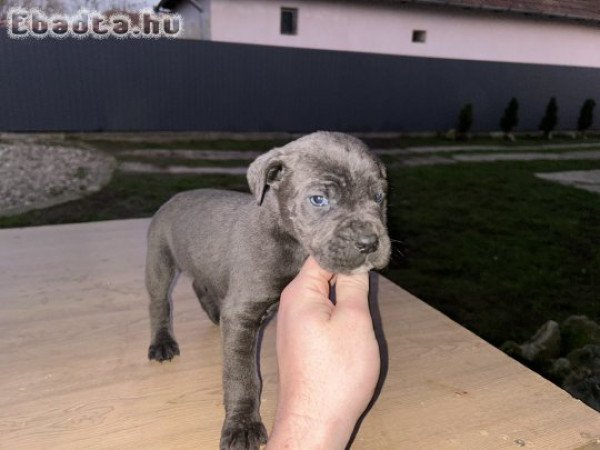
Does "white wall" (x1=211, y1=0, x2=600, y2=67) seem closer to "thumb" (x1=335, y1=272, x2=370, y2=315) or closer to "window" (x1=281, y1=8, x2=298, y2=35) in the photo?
"window" (x1=281, y1=8, x2=298, y2=35)

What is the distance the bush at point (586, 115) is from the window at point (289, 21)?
43.9 feet

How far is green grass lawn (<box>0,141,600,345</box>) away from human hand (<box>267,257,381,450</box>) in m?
2.58

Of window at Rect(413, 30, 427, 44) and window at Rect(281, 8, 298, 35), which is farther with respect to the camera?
window at Rect(413, 30, 427, 44)

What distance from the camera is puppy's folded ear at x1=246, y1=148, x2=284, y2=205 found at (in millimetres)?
2248

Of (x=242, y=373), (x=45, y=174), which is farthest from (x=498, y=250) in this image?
(x=45, y=174)

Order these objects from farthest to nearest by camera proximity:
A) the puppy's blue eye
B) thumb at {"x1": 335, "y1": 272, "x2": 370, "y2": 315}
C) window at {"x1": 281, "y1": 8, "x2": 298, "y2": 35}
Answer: window at {"x1": 281, "y1": 8, "x2": 298, "y2": 35}, the puppy's blue eye, thumb at {"x1": 335, "y1": 272, "x2": 370, "y2": 315}

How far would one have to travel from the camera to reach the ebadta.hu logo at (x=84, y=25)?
15.2 meters

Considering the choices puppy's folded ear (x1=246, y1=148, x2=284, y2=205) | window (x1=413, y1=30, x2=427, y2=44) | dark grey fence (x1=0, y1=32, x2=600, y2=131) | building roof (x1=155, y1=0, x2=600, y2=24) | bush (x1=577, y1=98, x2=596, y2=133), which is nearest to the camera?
puppy's folded ear (x1=246, y1=148, x2=284, y2=205)

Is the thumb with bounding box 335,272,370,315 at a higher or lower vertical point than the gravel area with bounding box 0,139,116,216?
higher

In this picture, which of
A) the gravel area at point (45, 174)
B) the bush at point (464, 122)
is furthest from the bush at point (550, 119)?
the gravel area at point (45, 174)

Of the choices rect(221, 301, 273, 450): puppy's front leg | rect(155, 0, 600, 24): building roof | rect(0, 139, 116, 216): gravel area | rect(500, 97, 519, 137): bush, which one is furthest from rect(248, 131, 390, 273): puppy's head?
rect(500, 97, 519, 137): bush

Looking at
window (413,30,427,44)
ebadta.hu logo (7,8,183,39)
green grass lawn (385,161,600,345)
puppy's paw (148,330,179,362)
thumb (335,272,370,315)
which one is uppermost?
window (413,30,427,44)

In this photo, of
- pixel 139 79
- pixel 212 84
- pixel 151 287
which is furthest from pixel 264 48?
pixel 151 287

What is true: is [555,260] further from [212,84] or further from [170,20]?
[170,20]
